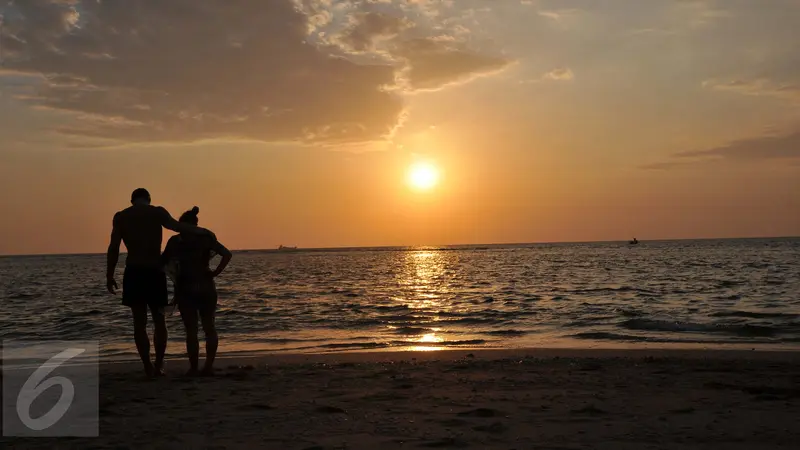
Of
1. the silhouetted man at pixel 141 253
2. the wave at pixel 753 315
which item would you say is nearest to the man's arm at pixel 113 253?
the silhouetted man at pixel 141 253

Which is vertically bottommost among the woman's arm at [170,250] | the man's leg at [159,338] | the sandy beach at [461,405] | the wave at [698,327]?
the wave at [698,327]

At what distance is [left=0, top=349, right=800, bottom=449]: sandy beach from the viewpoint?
5.30 meters

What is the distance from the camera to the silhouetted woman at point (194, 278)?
8.56 meters

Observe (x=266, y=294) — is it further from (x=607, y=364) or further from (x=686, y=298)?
(x=607, y=364)

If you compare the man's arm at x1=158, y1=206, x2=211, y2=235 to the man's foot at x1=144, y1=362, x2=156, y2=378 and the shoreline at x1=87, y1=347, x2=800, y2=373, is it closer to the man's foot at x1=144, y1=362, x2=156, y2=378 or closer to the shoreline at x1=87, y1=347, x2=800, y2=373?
the man's foot at x1=144, y1=362, x2=156, y2=378

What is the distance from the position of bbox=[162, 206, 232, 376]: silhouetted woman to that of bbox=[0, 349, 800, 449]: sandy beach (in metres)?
0.54

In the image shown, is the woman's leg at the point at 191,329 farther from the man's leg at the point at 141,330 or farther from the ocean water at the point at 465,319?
the ocean water at the point at 465,319

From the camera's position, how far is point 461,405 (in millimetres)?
6594

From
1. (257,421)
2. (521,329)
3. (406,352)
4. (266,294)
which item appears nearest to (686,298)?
(521,329)

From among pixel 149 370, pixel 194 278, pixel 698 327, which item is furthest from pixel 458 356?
pixel 698 327

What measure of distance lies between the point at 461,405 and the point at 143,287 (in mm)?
4085

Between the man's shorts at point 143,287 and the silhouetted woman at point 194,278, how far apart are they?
0.29 meters

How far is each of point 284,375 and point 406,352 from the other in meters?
3.50

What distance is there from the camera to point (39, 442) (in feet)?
17.3
